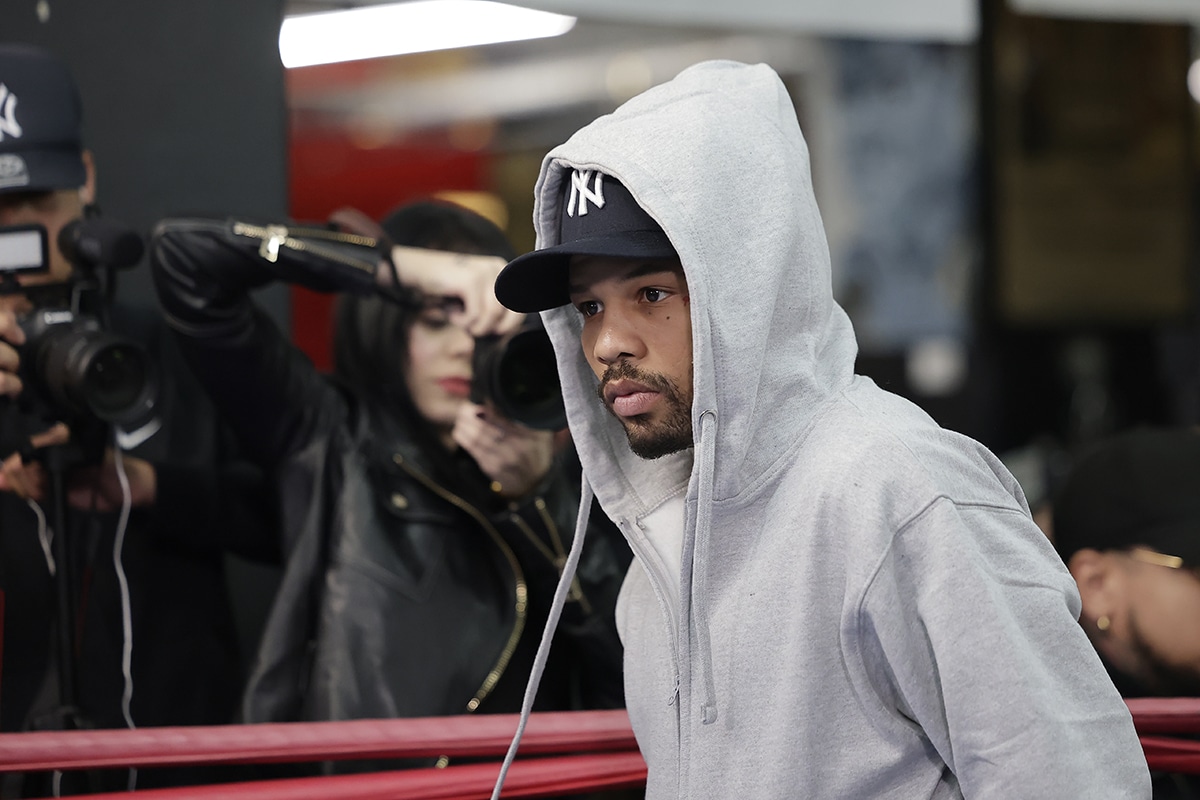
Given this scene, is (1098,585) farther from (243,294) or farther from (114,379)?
(114,379)

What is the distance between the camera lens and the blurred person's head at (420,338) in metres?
1.71

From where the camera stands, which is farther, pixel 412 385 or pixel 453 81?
pixel 453 81

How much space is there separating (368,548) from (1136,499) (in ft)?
3.61

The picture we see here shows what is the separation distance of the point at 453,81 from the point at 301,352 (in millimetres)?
1030

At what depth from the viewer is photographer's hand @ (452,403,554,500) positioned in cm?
162

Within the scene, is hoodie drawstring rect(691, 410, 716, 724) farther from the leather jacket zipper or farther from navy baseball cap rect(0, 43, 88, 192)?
navy baseball cap rect(0, 43, 88, 192)

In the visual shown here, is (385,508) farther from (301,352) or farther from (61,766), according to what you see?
(61,766)

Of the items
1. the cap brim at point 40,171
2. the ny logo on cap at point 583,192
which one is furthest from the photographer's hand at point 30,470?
the ny logo on cap at point 583,192

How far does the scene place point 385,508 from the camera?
1.68m

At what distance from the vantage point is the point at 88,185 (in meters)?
1.68

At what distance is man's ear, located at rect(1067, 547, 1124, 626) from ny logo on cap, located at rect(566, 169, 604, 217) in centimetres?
101

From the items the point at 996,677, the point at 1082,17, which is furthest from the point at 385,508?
the point at 1082,17

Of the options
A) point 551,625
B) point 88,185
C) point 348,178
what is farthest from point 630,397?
point 348,178

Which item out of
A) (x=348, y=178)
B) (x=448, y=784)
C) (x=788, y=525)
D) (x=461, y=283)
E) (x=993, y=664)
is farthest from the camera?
(x=348, y=178)
